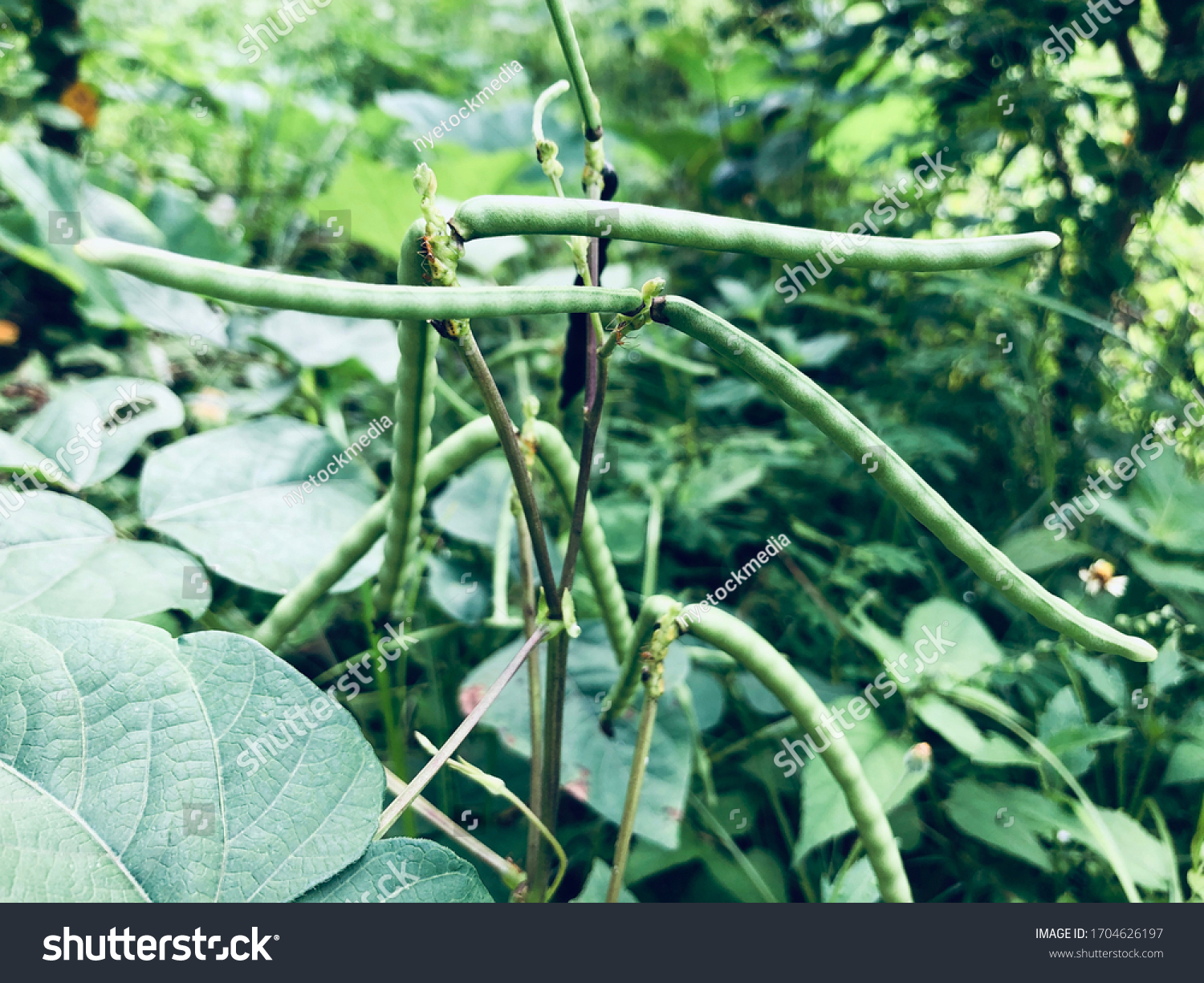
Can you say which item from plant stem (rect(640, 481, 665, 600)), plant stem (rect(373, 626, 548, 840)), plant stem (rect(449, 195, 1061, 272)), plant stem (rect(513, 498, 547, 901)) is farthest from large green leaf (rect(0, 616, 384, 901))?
plant stem (rect(640, 481, 665, 600))

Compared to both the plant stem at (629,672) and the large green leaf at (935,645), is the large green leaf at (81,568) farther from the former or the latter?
the large green leaf at (935,645)

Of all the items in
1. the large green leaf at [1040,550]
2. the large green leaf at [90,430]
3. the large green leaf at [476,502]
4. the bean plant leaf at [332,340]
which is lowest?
the large green leaf at [1040,550]

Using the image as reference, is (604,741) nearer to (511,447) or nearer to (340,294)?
(511,447)

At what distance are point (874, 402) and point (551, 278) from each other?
0.50 metres

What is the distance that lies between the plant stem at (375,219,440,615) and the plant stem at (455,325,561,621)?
0.04 m

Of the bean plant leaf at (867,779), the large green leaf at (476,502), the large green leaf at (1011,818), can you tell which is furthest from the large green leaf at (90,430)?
the large green leaf at (1011,818)

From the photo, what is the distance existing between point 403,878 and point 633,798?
0.17m

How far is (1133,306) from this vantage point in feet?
3.32

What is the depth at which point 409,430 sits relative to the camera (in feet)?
1.46

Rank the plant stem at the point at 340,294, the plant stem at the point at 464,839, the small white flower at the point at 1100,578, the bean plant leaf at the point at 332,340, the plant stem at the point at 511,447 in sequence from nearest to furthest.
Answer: the plant stem at the point at 340,294
the plant stem at the point at 511,447
the plant stem at the point at 464,839
the small white flower at the point at 1100,578
the bean plant leaf at the point at 332,340

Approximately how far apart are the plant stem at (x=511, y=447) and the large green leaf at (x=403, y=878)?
0.48 feet

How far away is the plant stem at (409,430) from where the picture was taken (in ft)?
1.10

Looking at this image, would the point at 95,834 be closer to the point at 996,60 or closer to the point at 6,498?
the point at 6,498

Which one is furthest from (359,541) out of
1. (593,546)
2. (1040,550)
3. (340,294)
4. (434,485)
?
(1040,550)
